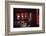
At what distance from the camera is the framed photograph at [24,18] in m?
1.52

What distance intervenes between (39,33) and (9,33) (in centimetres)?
51

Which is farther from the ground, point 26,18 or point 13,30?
point 26,18

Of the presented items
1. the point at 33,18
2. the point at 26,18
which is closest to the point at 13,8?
the point at 26,18

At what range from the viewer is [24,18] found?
1562 millimetres

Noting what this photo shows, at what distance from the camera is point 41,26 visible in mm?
1580

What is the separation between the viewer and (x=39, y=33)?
1.58m

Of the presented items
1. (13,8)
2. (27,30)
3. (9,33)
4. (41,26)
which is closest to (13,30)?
(9,33)

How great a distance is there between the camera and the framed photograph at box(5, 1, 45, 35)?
152 centimetres

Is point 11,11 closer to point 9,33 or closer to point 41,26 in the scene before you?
point 9,33

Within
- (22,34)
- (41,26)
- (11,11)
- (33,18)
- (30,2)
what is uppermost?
(30,2)
